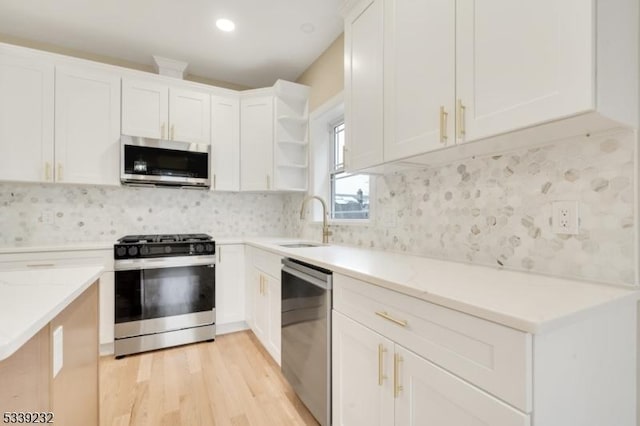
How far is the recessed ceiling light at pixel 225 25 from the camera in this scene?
2.38 m

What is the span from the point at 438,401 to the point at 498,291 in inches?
15.0

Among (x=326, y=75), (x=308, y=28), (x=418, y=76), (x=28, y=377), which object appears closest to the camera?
(x=28, y=377)

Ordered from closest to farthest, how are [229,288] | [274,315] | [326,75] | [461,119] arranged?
[461,119], [274,315], [326,75], [229,288]

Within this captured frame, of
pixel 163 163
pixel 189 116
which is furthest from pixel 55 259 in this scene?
pixel 189 116

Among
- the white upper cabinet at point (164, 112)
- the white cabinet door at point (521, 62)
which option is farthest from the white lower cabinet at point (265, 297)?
the white cabinet door at point (521, 62)

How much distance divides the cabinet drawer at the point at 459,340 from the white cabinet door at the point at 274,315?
1.05 meters

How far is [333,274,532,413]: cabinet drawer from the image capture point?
682 mm

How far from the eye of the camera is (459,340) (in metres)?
0.83

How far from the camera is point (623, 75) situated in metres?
0.89

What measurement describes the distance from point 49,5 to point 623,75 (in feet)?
11.2

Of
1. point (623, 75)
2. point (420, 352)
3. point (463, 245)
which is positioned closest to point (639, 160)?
point (623, 75)

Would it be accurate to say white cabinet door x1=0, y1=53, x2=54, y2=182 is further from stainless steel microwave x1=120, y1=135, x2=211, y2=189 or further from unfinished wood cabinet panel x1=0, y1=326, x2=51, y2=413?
unfinished wood cabinet panel x1=0, y1=326, x2=51, y2=413

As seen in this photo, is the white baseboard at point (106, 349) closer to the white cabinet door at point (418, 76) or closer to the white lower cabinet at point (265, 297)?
the white lower cabinet at point (265, 297)

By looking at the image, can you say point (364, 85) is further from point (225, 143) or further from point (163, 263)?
point (163, 263)
